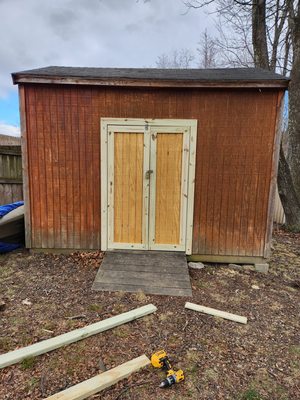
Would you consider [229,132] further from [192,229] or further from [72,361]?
[72,361]

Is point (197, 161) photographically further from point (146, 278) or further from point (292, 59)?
point (292, 59)

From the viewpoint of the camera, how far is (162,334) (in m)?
2.43

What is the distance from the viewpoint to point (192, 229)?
13.2 feet

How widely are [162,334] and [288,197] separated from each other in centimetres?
518

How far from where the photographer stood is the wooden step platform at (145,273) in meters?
3.18

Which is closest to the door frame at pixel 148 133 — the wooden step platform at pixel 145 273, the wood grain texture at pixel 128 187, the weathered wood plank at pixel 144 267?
the wood grain texture at pixel 128 187

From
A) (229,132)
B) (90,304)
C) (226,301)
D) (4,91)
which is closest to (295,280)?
(226,301)

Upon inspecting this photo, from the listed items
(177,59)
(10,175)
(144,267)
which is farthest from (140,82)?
(177,59)

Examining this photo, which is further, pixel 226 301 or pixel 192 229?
pixel 192 229

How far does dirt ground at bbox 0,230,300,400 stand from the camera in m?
Result: 1.85

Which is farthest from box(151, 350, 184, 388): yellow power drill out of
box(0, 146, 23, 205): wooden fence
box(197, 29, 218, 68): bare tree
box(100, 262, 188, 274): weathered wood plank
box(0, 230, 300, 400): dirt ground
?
box(197, 29, 218, 68): bare tree

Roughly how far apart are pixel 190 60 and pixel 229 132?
1458 centimetres

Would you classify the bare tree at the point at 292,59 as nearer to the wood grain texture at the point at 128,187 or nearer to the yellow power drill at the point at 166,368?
the wood grain texture at the point at 128,187

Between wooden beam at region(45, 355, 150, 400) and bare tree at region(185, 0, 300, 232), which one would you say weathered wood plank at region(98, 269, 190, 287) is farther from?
bare tree at region(185, 0, 300, 232)
